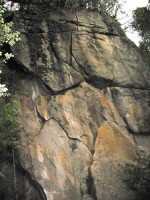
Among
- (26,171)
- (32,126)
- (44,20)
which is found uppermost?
(44,20)

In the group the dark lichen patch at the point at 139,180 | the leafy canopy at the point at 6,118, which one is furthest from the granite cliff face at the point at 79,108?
the leafy canopy at the point at 6,118

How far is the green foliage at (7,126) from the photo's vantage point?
15242mm

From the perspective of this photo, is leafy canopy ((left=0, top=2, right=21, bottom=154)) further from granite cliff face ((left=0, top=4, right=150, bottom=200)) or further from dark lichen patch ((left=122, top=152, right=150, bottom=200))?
dark lichen patch ((left=122, top=152, right=150, bottom=200))

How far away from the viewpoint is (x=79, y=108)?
18484 millimetres

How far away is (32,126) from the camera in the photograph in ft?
59.0

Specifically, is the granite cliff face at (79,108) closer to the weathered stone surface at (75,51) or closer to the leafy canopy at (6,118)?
the weathered stone surface at (75,51)

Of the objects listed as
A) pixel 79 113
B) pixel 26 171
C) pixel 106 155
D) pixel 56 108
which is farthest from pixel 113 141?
pixel 26 171

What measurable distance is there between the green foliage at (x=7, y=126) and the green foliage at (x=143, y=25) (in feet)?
32.6

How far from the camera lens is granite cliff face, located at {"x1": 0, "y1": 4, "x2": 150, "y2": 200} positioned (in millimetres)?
17203

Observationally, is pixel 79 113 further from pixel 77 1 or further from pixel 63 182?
pixel 77 1

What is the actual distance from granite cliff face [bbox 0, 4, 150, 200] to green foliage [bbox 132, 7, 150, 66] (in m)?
1.27

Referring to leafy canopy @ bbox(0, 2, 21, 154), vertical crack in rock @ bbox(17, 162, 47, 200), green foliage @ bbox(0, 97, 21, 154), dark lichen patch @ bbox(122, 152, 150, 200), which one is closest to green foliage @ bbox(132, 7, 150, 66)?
dark lichen patch @ bbox(122, 152, 150, 200)

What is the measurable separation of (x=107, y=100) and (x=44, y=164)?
201 inches

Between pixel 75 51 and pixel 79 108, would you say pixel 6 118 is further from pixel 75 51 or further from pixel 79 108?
pixel 75 51
